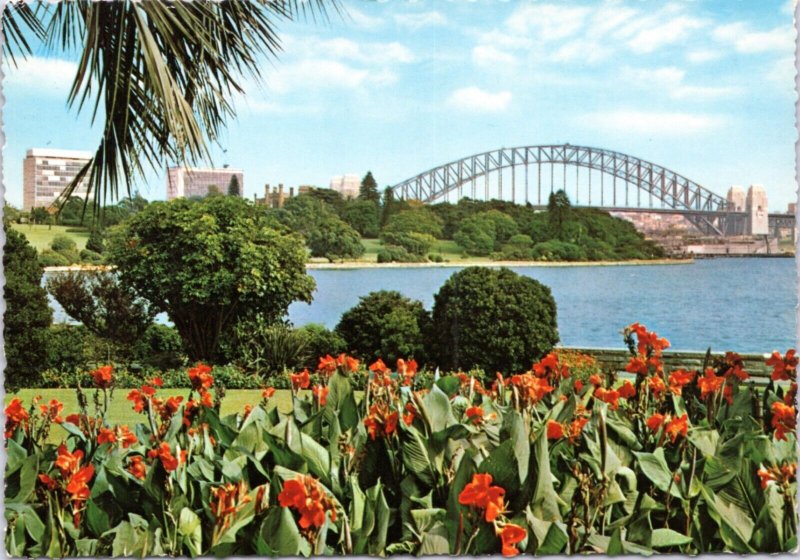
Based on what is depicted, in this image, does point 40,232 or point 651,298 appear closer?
point 40,232

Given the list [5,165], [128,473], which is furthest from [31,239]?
[128,473]

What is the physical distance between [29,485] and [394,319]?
262 centimetres

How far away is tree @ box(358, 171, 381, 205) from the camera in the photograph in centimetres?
451

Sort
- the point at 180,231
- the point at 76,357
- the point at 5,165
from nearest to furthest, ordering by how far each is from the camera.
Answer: the point at 5,165 → the point at 76,357 → the point at 180,231

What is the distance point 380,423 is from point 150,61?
1979mm

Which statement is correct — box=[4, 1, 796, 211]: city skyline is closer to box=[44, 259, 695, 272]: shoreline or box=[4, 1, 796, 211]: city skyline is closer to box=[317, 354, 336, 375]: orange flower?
box=[44, 259, 695, 272]: shoreline

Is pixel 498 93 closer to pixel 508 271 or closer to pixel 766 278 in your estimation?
pixel 508 271

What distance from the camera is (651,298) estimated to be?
185 inches

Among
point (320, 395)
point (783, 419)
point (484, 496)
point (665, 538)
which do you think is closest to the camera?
point (484, 496)

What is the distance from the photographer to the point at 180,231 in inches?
193

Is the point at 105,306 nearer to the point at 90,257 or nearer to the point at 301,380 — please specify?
the point at 90,257

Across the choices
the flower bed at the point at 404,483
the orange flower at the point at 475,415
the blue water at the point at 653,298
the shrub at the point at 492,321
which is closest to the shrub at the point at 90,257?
the blue water at the point at 653,298

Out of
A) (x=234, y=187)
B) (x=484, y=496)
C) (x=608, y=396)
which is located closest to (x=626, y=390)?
(x=608, y=396)

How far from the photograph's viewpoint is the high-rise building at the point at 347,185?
445 cm
